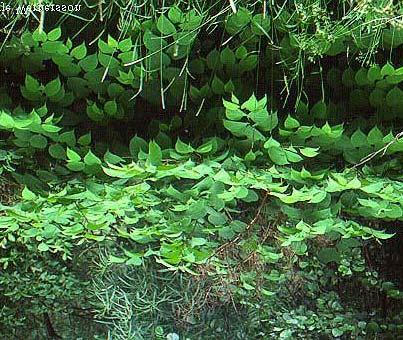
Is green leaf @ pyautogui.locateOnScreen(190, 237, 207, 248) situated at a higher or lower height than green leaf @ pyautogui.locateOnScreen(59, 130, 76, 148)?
lower

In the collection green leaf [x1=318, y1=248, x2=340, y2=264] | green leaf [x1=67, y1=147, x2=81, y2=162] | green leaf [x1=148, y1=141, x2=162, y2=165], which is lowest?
green leaf [x1=318, y1=248, x2=340, y2=264]

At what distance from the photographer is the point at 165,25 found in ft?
2.20

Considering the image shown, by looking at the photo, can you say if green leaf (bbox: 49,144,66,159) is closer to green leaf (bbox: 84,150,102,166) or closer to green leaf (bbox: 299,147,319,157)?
green leaf (bbox: 84,150,102,166)

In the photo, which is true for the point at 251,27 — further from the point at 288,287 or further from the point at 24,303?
the point at 24,303

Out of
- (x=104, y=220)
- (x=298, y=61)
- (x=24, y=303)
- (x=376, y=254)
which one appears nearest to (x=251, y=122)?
(x=298, y=61)

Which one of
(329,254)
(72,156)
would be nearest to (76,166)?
(72,156)

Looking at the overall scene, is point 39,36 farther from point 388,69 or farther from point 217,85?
point 388,69

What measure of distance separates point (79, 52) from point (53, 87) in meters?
0.06

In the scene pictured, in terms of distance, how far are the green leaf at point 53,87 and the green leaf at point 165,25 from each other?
149mm

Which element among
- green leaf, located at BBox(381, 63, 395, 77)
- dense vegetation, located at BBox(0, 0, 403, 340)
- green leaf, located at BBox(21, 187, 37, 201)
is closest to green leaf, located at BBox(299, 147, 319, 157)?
dense vegetation, located at BBox(0, 0, 403, 340)

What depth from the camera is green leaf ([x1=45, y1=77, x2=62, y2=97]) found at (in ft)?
2.35

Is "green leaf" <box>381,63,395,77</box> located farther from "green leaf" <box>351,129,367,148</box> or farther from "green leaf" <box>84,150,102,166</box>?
"green leaf" <box>84,150,102,166</box>

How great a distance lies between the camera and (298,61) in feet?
2.26

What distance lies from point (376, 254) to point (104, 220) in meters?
0.54
